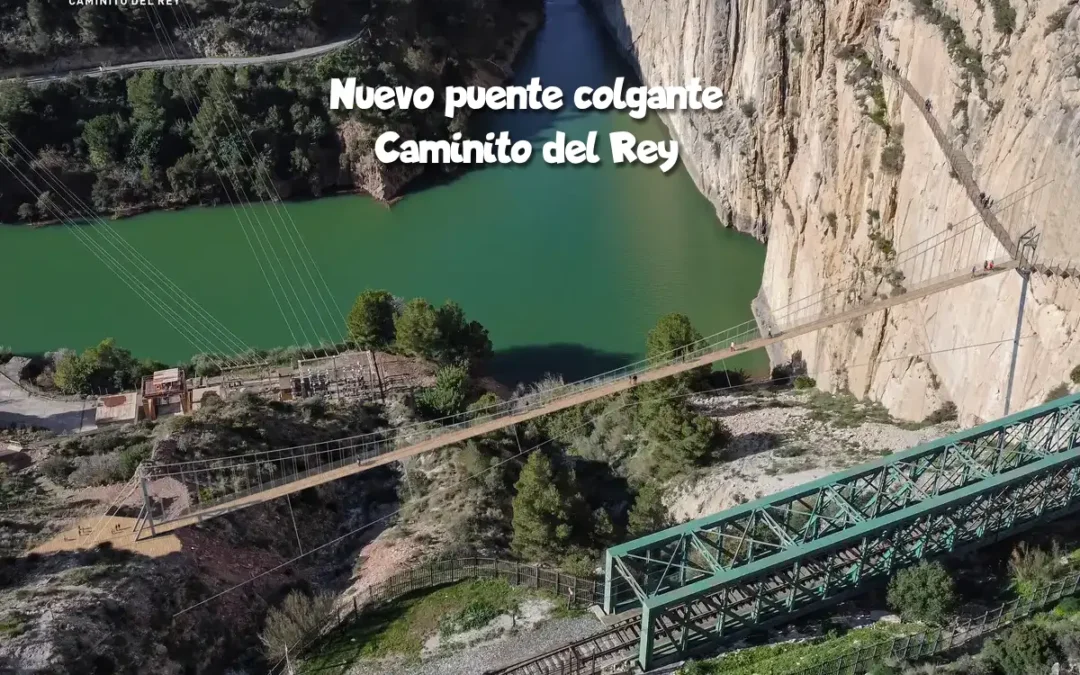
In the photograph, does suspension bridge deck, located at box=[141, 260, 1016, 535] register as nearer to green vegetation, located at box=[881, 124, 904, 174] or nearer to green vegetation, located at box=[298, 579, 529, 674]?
green vegetation, located at box=[298, 579, 529, 674]

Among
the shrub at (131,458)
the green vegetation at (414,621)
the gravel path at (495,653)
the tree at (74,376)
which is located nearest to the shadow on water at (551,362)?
the shrub at (131,458)

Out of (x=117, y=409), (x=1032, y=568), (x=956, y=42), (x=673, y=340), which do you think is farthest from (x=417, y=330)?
(x=1032, y=568)

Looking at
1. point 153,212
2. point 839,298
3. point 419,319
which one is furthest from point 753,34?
point 153,212

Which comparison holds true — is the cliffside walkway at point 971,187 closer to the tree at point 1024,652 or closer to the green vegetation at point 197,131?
the tree at point 1024,652

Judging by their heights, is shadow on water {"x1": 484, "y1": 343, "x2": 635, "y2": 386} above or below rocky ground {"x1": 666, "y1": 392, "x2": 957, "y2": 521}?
above

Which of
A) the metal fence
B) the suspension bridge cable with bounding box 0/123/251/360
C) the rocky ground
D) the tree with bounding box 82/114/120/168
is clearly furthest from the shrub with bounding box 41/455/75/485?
the tree with bounding box 82/114/120/168

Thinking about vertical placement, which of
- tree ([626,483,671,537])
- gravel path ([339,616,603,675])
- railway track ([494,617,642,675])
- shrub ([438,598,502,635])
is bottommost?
railway track ([494,617,642,675])

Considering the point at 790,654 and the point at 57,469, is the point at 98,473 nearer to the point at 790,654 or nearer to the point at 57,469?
the point at 57,469
